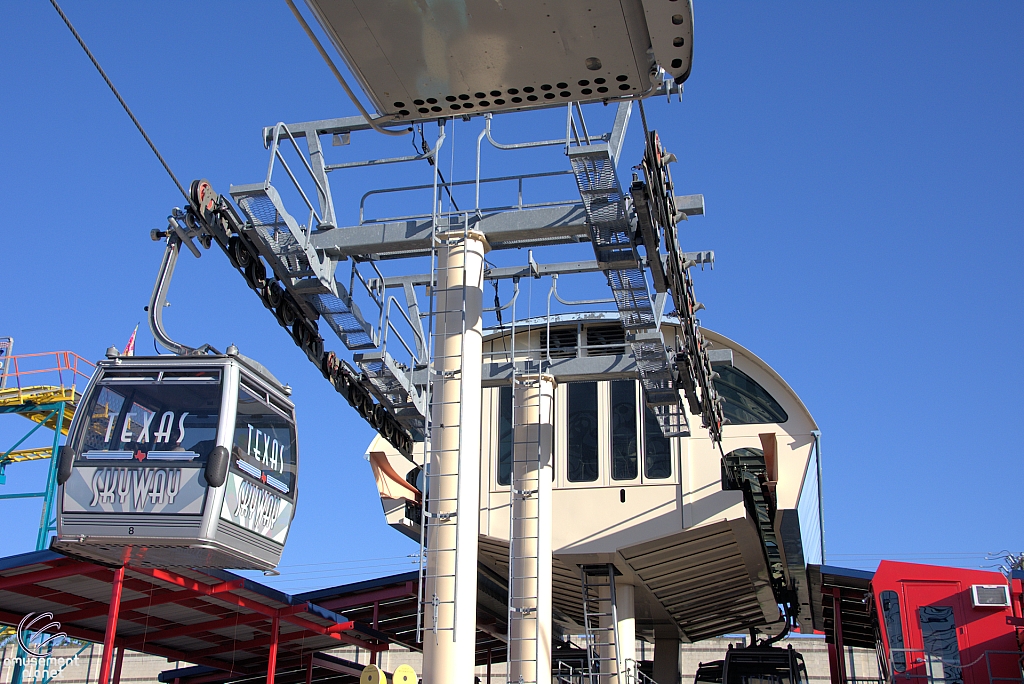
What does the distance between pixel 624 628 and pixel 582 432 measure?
408 centimetres

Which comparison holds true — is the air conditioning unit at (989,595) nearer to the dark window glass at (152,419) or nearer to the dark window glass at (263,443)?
the dark window glass at (263,443)

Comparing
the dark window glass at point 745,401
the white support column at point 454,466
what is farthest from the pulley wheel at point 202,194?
the dark window glass at point 745,401

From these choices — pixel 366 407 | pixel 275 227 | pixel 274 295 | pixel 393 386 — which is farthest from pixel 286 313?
pixel 366 407

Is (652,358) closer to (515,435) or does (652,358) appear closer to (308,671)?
(515,435)

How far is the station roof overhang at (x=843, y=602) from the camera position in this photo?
1902cm

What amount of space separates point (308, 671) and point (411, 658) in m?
17.8

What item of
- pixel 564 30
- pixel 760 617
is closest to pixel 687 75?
pixel 564 30

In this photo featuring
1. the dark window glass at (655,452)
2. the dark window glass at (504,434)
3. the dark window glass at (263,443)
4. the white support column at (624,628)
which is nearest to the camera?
the dark window glass at (263,443)

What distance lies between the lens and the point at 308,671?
64.3 ft

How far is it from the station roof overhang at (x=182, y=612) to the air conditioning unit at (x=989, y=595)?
401 inches

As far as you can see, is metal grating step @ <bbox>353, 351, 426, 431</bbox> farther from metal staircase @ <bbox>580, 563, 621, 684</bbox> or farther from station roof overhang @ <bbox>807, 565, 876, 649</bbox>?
station roof overhang @ <bbox>807, 565, 876, 649</bbox>

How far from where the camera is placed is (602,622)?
19.6 meters

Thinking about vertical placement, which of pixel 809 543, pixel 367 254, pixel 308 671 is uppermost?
pixel 367 254

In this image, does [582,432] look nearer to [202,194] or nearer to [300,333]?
[300,333]
